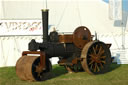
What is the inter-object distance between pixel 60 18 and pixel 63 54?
219 inches

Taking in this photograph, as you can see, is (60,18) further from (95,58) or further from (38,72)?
(38,72)

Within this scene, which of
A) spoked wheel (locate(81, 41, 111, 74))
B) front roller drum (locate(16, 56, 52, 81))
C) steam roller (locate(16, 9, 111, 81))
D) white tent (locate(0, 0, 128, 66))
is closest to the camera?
front roller drum (locate(16, 56, 52, 81))

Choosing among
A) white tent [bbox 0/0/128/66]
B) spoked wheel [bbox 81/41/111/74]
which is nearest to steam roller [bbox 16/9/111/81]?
spoked wheel [bbox 81/41/111/74]

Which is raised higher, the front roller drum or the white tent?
the white tent

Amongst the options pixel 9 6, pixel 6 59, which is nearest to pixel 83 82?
pixel 6 59

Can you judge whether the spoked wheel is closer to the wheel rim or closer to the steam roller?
the steam roller

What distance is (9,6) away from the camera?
15922 mm

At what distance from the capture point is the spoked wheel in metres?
10.4

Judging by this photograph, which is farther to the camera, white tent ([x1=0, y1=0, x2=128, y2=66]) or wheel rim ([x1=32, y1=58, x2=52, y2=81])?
white tent ([x1=0, y1=0, x2=128, y2=66])

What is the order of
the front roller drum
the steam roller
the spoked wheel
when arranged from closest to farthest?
the front roller drum
the steam roller
the spoked wheel

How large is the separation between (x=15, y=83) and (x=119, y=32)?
879 cm

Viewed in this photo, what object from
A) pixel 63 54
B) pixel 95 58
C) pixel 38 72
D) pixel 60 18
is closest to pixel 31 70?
pixel 38 72

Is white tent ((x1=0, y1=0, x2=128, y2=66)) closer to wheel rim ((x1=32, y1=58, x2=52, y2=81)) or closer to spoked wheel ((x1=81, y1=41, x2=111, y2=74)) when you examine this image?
spoked wheel ((x1=81, y1=41, x2=111, y2=74))

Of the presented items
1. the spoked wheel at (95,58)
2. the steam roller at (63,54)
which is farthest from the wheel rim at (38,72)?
the spoked wheel at (95,58)
